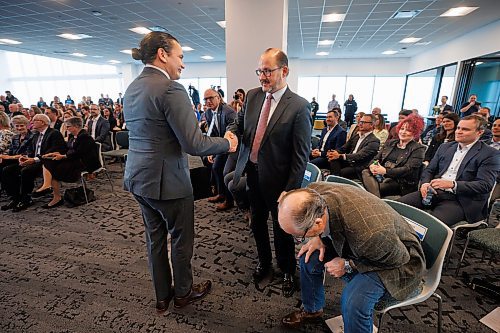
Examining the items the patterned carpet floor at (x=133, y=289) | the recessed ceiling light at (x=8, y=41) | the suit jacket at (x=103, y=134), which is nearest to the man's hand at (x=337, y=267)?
the patterned carpet floor at (x=133, y=289)

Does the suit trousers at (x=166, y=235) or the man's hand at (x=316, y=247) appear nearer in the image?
the man's hand at (x=316, y=247)

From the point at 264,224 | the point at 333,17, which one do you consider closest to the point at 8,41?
the point at 333,17

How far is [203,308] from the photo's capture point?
6.19 ft

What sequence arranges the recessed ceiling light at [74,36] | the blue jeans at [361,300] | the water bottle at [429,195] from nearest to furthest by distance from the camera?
the blue jeans at [361,300] → the water bottle at [429,195] → the recessed ceiling light at [74,36]

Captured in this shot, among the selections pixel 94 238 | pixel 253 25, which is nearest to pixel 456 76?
pixel 253 25

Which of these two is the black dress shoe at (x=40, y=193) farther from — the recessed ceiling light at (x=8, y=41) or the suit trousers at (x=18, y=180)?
the recessed ceiling light at (x=8, y=41)

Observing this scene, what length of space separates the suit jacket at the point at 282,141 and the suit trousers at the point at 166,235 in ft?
1.68

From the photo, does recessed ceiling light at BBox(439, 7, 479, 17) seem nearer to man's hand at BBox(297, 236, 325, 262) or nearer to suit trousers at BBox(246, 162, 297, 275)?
suit trousers at BBox(246, 162, 297, 275)

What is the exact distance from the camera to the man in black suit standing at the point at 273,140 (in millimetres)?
1624

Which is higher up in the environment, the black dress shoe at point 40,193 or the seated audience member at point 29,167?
the seated audience member at point 29,167

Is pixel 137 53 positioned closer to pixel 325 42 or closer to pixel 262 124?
pixel 262 124

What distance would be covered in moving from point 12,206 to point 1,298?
7.23 ft

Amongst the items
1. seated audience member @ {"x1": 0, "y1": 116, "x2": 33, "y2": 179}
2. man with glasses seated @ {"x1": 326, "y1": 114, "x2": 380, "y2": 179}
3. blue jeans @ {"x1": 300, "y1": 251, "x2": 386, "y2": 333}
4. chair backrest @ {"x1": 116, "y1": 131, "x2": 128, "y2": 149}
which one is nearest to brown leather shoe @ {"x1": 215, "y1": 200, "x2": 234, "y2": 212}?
man with glasses seated @ {"x1": 326, "y1": 114, "x2": 380, "y2": 179}

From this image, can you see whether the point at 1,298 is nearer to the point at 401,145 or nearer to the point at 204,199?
the point at 204,199
